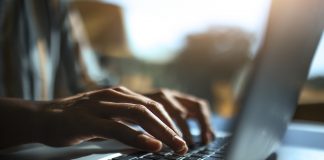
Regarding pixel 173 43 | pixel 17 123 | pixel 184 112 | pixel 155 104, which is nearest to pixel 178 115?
pixel 184 112

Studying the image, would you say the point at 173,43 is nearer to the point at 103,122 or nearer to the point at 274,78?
the point at 103,122

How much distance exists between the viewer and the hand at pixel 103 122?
0.46 metres

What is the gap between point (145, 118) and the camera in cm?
48

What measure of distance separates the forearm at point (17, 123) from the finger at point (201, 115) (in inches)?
10.8

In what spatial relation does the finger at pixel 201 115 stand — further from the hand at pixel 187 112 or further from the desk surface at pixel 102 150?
the desk surface at pixel 102 150

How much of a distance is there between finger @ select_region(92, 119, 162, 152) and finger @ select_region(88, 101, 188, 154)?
0.02 meters

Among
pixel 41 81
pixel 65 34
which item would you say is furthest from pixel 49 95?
pixel 65 34

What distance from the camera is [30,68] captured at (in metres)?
1.07

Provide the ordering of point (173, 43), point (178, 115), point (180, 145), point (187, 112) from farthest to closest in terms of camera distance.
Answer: point (173, 43) → point (187, 112) → point (178, 115) → point (180, 145)

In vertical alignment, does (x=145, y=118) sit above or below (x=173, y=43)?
below

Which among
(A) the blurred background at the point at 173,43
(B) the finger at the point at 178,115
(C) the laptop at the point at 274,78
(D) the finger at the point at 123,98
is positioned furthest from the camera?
(A) the blurred background at the point at 173,43

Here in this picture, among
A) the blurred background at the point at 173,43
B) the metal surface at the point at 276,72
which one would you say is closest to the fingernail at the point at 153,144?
the metal surface at the point at 276,72

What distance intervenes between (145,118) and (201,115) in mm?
285

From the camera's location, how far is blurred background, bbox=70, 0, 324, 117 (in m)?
1.78
